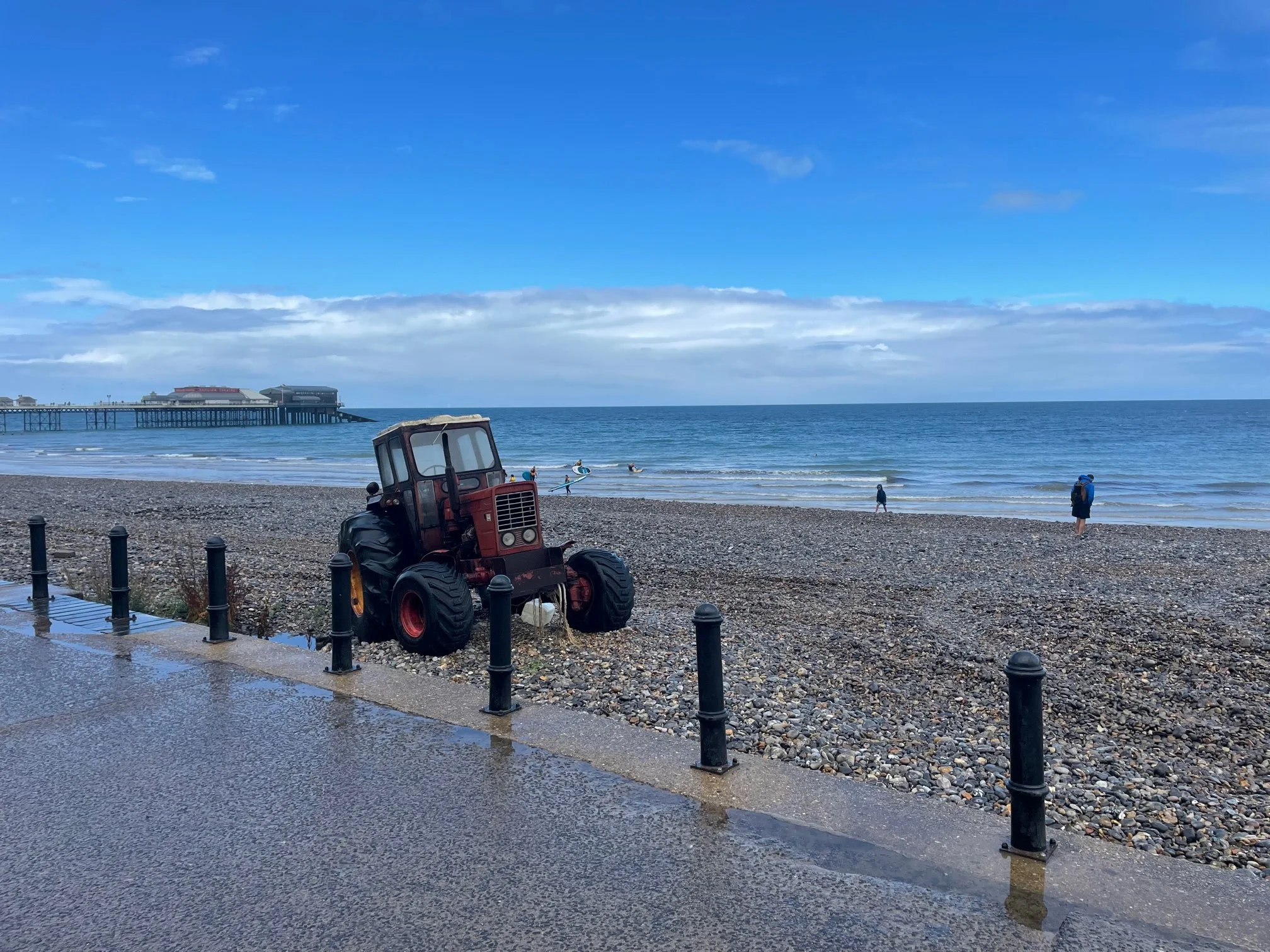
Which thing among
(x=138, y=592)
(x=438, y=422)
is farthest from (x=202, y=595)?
(x=438, y=422)

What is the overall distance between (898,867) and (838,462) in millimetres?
52301

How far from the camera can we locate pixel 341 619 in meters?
7.04

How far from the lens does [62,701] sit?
6.39m

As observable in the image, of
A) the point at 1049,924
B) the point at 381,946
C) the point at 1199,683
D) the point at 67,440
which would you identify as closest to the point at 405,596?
the point at 381,946

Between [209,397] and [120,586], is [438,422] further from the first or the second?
[209,397]

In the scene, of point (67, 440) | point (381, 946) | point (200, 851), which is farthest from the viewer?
point (67, 440)

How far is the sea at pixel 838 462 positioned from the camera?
3369cm

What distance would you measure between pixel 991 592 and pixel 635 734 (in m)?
9.20

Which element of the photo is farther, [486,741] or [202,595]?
[202,595]

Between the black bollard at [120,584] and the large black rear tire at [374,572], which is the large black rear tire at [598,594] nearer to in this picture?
the large black rear tire at [374,572]

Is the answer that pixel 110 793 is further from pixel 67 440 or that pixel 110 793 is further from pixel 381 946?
pixel 67 440

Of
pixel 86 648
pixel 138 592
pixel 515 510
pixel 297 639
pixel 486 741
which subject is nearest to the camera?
pixel 486 741

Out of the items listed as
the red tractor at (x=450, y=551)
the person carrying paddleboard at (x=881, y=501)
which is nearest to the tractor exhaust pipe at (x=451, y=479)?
the red tractor at (x=450, y=551)

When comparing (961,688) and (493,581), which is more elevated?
(493,581)
